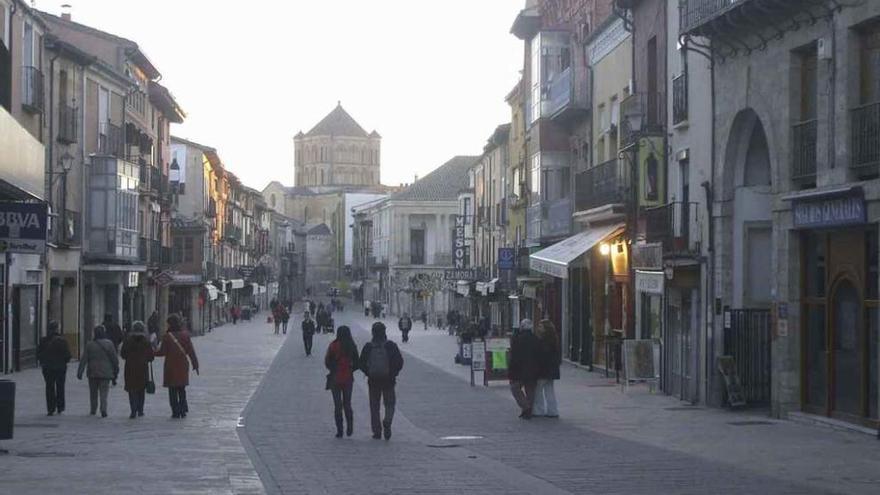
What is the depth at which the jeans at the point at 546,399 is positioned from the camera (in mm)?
23609

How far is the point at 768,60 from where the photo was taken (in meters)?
22.8

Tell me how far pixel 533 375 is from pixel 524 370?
17 centimetres

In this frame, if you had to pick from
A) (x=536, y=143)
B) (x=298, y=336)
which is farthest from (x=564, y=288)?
(x=298, y=336)

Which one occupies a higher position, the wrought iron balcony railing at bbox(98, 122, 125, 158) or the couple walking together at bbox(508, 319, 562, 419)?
the wrought iron balcony railing at bbox(98, 122, 125, 158)

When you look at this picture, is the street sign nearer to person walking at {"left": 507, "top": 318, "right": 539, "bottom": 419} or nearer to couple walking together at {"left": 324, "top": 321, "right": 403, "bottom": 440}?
person walking at {"left": 507, "top": 318, "right": 539, "bottom": 419}

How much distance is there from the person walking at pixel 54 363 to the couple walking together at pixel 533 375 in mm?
6980

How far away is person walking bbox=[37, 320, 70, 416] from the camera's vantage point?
23.2 meters

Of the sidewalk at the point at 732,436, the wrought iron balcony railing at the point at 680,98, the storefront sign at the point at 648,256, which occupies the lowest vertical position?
the sidewalk at the point at 732,436

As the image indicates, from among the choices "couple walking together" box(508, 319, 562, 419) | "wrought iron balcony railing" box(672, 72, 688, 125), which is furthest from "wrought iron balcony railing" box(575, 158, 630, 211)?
"couple walking together" box(508, 319, 562, 419)

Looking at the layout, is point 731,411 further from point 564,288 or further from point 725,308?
point 564,288

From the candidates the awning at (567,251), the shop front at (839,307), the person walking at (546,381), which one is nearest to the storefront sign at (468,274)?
the awning at (567,251)

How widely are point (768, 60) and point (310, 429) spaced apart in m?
8.83

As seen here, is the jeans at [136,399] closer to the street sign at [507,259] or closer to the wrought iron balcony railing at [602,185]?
the wrought iron balcony railing at [602,185]

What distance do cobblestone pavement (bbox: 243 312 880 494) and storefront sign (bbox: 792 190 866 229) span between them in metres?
2.82
